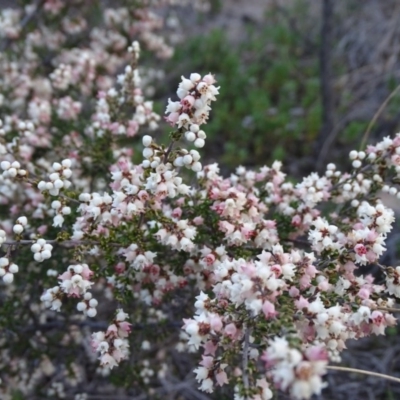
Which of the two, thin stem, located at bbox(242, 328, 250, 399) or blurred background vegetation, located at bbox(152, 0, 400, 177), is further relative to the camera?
blurred background vegetation, located at bbox(152, 0, 400, 177)

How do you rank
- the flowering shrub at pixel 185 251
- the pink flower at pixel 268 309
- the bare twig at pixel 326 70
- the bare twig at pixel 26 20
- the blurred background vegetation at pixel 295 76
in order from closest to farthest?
the pink flower at pixel 268 309
the flowering shrub at pixel 185 251
the bare twig at pixel 326 70
the bare twig at pixel 26 20
the blurred background vegetation at pixel 295 76

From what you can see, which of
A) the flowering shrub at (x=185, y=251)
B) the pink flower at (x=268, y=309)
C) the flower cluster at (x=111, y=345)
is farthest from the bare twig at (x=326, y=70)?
the pink flower at (x=268, y=309)

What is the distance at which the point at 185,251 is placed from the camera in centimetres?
216

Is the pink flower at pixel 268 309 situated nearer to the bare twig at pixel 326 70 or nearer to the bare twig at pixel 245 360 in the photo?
the bare twig at pixel 245 360

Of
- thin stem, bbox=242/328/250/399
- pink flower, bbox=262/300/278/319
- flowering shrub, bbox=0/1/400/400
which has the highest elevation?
flowering shrub, bbox=0/1/400/400

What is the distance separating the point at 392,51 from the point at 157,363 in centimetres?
385

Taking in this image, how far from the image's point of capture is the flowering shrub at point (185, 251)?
5.47 ft

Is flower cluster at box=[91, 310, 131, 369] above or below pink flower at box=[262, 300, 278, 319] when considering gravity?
below

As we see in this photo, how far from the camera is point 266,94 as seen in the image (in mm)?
5180

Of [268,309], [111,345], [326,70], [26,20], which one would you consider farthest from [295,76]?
[268,309]

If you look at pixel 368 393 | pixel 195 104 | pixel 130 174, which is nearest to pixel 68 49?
pixel 130 174

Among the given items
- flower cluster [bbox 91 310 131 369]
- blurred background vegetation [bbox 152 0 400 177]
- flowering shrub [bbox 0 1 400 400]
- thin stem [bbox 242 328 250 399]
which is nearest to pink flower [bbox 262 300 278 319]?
flowering shrub [bbox 0 1 400 400]

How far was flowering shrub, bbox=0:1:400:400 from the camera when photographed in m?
1.67

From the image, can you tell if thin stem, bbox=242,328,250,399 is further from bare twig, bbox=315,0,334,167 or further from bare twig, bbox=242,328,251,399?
bare twig, bbox=315,0,334,167
